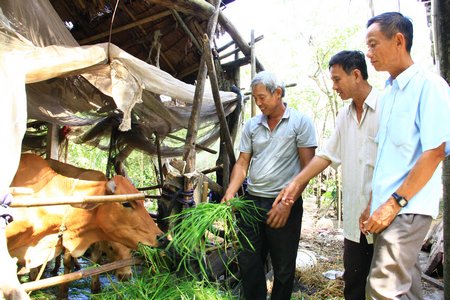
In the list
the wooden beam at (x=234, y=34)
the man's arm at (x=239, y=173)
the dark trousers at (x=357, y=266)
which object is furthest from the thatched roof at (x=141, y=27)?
the dark trousers at (x=357, y=266)

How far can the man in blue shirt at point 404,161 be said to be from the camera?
188cm

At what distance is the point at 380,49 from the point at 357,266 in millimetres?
1506

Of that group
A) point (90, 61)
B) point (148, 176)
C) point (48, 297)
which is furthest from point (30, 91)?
point (148, 176)

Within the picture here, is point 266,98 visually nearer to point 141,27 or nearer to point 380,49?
point 380,49

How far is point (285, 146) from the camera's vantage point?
10.5 feet

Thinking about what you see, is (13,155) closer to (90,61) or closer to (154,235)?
(90,61)

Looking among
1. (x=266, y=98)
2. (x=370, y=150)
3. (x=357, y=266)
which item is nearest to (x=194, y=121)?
(x=266, y=98)

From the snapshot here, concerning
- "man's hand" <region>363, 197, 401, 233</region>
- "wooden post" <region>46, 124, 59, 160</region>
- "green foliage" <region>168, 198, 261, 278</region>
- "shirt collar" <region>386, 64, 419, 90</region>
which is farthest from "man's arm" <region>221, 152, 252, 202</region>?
"wooden post" <region>46, 124, 59, 160</region>

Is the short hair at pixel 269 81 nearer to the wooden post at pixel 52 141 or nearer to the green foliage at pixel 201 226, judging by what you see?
the green foliage at pixel 201 226

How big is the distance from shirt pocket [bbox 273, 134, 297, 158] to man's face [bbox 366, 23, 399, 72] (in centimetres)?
118

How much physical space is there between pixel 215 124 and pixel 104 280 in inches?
106

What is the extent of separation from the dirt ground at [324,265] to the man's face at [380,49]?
3018 mm

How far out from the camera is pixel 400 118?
2025 mm

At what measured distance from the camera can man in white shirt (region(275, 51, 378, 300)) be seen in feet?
8.50
